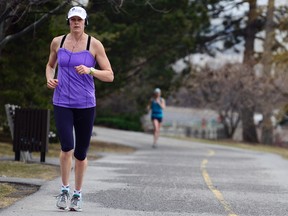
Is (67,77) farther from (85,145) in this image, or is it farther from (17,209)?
(17,209)

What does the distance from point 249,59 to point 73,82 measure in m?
34.5

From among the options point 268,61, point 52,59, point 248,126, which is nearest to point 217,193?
point 52,59

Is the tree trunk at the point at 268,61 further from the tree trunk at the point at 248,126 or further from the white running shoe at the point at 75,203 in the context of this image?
the white running shoe at the point at 75,203

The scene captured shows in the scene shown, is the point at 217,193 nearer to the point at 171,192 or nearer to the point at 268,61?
the point at 171,192

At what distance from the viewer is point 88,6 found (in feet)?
61.5

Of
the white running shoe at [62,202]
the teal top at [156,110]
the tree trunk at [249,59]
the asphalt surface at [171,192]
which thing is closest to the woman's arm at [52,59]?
the white running shoe at [62,202]

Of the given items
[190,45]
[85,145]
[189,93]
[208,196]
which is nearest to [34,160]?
[208,196]

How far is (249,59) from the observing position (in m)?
42.5

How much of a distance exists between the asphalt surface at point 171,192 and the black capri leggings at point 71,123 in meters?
0.72

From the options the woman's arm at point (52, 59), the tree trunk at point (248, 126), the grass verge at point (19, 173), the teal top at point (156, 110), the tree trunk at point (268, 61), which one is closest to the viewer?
the woman's arm at point (52, 59)

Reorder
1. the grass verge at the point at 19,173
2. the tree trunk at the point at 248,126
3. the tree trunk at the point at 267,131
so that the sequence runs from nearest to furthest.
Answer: the grass verge at the point at 19,173, the tree trunk at the point at 248,126, the tree trunk at the point at 267,131

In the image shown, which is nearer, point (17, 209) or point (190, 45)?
point (17, 209)

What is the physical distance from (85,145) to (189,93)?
37826 mm

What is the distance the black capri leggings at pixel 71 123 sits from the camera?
867cm
